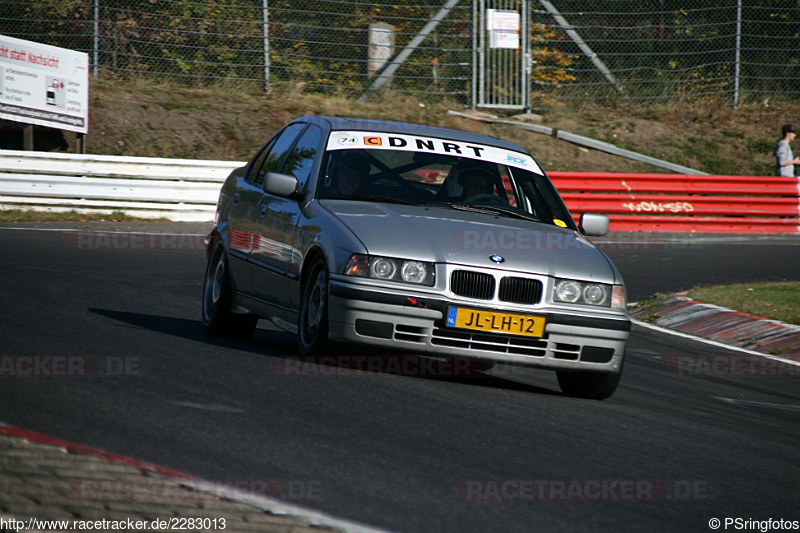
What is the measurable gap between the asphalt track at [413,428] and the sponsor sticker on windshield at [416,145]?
150cm

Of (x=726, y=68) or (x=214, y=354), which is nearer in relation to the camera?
(x=214, y=354)

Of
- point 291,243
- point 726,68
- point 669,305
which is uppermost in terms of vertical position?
point 726,68

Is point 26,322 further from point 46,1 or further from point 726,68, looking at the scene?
point 726,68

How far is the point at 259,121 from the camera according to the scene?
25.6 metres

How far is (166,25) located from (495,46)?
7.36 meters

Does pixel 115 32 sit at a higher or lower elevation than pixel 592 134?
higher

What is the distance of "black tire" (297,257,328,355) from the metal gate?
64.5 ft

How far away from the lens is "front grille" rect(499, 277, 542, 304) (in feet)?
21.7

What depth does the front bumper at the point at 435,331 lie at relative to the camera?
21.3 ft

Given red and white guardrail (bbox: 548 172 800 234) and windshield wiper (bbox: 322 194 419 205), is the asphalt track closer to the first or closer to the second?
windshield wiper (bbox: 322 194 419 205)

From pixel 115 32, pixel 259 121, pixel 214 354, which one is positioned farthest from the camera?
pixel 259 121

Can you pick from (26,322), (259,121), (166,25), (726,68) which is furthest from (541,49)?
(26,322)

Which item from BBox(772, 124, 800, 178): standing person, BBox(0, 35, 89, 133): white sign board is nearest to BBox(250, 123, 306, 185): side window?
BBox(0, 35, 89, 133): white sign board

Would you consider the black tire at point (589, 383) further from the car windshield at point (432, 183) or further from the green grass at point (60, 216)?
the green grass at point (60, 216)
